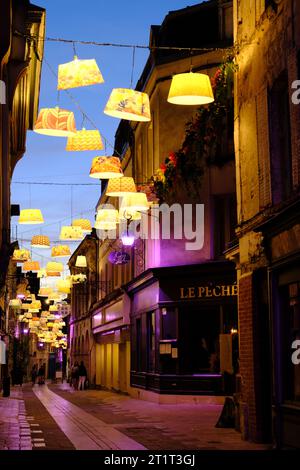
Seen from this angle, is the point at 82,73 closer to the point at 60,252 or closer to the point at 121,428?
the point at 121,428

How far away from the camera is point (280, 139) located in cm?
1388

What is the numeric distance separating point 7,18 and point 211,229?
12.8 meters

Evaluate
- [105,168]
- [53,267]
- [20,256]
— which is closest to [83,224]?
[20,256]

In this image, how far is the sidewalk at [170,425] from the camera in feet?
46.5

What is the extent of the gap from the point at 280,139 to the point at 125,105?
9.60ft

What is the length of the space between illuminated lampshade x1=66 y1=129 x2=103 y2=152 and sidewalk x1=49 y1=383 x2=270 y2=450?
6.07 metres

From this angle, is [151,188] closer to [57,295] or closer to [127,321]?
[127,321]

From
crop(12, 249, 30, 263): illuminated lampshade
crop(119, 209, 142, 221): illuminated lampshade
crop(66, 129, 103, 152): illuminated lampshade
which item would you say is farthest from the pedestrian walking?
crop(66, 129, 103, 152): illuminated lampshade

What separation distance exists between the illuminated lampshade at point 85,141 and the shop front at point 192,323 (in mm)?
10028

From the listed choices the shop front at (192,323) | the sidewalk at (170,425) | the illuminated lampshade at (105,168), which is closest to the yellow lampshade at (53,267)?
the shop front at (192,323)

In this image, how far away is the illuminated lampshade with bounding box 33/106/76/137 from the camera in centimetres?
1493

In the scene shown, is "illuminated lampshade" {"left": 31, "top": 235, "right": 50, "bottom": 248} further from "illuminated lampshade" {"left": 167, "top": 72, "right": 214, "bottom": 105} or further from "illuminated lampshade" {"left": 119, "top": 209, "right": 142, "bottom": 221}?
"illuminated lampshade" {"left": 167, "top": 72, "right": 214, "bottom": 105}

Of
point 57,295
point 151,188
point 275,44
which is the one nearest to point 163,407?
point 151,188

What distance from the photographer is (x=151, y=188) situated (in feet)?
79.6
